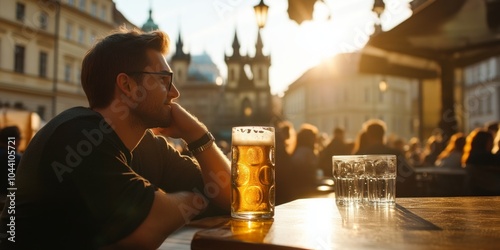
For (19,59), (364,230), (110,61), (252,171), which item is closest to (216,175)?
(252,171)

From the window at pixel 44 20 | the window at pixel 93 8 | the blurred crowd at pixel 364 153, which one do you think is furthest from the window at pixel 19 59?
the blurred crowd at pixel 364 153

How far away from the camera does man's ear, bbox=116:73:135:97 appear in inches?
66.4

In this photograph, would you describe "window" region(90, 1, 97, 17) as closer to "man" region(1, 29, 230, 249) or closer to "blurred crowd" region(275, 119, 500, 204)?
"blurred crowd" region(275, 119, 500, 204)

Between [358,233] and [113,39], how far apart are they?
3.53 ft

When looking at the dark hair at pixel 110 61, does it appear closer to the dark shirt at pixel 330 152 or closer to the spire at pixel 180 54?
the dark shirt at pixel 330 152

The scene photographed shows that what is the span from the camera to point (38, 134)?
1472 mm

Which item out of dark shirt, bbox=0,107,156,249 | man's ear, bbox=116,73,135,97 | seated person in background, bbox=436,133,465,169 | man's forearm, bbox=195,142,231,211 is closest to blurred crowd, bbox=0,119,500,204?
seated person in background, bbox=436,133,465,169

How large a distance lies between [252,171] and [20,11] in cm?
3208

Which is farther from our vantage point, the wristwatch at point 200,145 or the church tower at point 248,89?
the church tower at point 248,89

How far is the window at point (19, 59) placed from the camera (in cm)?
2941

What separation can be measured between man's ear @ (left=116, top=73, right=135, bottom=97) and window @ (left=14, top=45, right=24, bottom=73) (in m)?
30.9

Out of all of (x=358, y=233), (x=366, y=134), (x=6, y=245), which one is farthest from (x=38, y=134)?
(x=366, y=134)

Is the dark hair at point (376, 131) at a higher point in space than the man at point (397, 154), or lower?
higher

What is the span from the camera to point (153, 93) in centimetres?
175
